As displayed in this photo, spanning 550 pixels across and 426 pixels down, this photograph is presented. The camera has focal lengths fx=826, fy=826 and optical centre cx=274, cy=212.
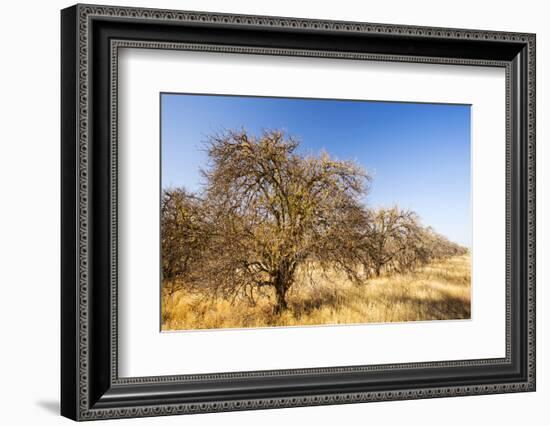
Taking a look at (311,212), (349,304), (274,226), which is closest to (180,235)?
(274,226)

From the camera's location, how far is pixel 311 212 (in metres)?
3.71

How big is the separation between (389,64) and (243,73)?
69 cm

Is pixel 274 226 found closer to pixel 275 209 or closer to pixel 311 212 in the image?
pixel 275 209

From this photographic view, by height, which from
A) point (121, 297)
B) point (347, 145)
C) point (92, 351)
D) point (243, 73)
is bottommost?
point (92, 351)

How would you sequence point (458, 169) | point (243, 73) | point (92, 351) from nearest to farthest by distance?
point (92, 351)
point (243, 73)
point (458, 169)

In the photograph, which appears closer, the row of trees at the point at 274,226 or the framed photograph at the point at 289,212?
the framed photograph at the point at 289,212

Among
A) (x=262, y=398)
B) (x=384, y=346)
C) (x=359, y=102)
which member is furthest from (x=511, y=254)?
(x=262, y=398)

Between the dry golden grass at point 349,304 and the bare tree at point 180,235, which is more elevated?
the bare tree at point 180,235

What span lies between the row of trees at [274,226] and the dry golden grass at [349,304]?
0.17 feet

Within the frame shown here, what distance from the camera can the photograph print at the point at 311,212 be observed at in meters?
3.56

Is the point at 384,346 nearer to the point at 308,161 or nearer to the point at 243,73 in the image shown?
the point at 308,161

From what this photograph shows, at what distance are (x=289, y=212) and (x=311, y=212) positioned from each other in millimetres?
102

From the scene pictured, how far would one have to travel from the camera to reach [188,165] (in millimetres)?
3561

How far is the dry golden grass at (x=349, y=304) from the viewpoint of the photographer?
3.56 metres
